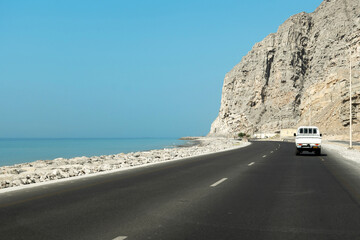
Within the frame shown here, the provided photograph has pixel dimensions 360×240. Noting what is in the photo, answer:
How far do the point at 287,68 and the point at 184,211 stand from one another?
487ft

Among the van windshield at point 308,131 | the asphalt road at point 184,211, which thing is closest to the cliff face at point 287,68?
the van windshield at point 308,131

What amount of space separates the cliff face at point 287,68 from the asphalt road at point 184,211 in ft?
380

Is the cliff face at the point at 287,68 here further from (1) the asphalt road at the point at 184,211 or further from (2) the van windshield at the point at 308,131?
(1) the asphalt road at the point at 184,211

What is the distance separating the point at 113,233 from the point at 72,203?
3.10 meters

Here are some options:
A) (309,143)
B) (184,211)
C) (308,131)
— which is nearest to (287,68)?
(308,131)

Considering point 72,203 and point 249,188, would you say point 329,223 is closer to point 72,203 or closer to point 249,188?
point 249,188

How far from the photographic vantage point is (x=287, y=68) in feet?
485

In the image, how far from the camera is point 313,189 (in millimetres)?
10703

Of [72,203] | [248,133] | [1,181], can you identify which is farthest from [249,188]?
[248,133]

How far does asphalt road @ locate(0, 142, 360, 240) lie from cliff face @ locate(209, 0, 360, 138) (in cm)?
11579

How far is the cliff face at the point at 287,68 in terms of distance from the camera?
138 m

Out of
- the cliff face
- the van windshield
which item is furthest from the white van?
the cliff face

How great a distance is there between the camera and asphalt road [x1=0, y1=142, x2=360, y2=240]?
582 centimetres

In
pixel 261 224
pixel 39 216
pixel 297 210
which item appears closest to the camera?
pixel 261 224
